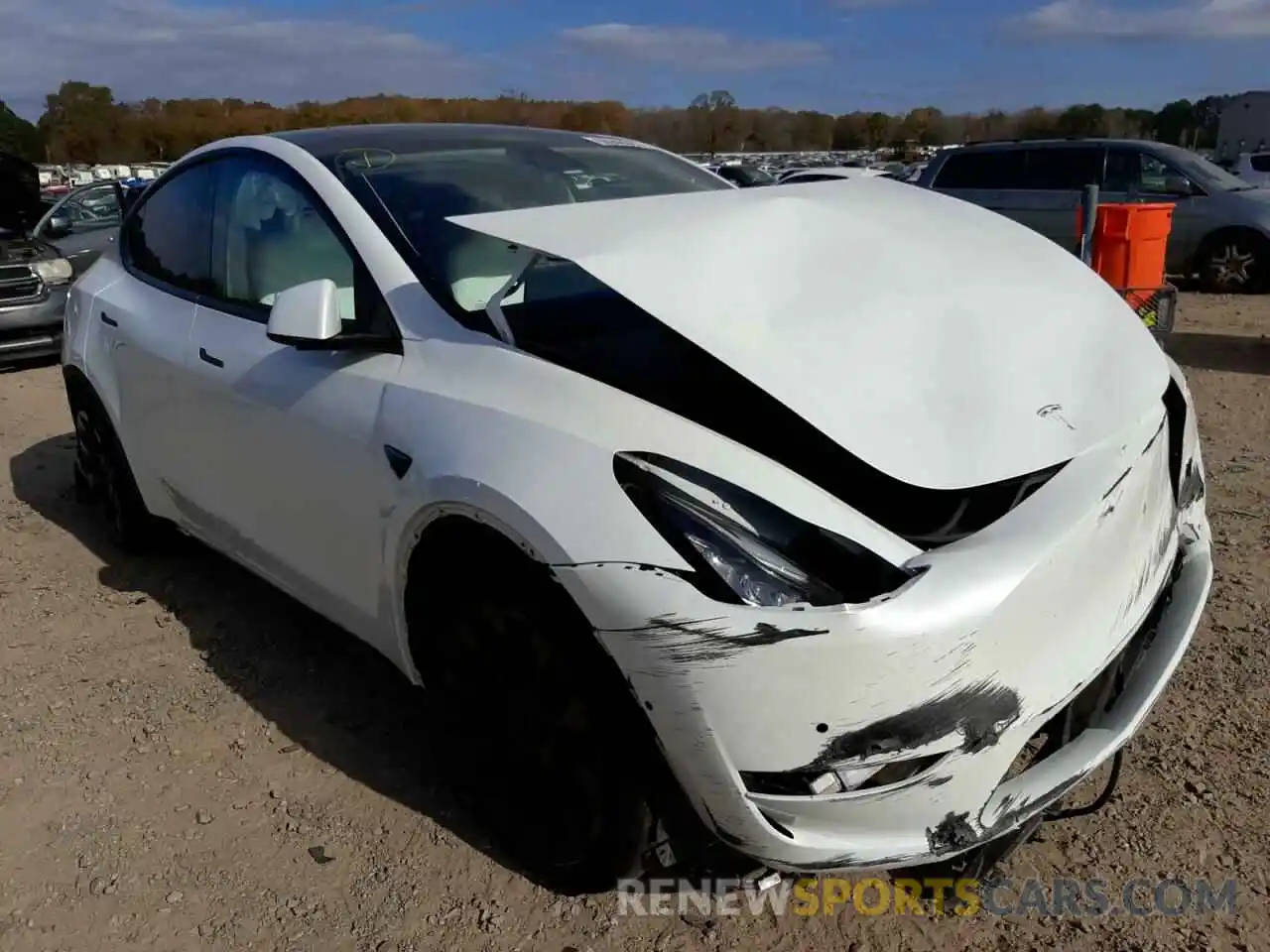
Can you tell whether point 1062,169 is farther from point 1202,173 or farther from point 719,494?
point 719,494

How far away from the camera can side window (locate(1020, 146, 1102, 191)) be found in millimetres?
11383

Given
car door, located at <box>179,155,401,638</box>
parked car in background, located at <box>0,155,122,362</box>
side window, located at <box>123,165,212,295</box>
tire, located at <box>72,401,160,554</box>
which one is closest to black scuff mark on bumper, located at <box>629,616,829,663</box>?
car door, located at <box>179,155,401,638</box>

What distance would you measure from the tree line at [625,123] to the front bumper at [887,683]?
123 ft

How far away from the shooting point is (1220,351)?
806cm

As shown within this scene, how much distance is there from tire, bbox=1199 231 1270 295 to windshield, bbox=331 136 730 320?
9.66 meters

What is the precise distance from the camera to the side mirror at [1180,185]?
11.1m

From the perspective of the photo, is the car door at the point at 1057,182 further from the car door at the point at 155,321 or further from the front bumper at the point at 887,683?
the front bumper at the point at 887,683

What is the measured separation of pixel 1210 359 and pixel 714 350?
7027mm

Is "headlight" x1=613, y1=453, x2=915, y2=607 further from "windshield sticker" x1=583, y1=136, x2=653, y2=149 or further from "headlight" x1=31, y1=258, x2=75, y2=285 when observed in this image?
"headlight" x1=31, y1=258, x2=75, y2=285

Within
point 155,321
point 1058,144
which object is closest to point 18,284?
point 155,321

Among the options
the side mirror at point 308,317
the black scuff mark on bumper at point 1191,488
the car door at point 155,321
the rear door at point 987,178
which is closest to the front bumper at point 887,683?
the black scuff mark on bumper at point 1191,488

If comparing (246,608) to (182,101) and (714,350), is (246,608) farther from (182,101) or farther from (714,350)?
(182,101)

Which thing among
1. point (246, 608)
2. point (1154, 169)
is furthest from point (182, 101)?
point (246, 608)

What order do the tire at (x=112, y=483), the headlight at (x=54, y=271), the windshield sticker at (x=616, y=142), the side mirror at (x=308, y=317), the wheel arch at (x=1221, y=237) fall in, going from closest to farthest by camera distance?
1. the side mirror at (x=308, y=317)
2. the windshield sticker at (x=616, y=142)
3. the tire at (x=112, y=483)
4. the headlight at (x=54, y=271)
5. the wheel arch at (x=1221, y=237)
